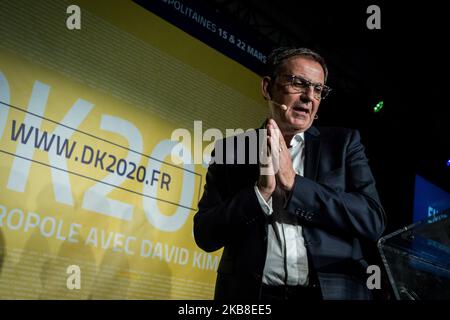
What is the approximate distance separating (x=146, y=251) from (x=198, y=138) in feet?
2.90

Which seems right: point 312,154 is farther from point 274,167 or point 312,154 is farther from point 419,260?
point 419,260

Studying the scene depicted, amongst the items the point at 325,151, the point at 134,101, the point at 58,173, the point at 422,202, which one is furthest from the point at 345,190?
the point at 422,202

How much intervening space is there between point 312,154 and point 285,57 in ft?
1.02

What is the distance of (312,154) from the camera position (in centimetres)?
130

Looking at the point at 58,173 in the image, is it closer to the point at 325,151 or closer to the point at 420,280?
the point at 325,151

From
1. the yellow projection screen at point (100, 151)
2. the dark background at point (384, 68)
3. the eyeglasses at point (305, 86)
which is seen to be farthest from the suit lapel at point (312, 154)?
Answer: the dark background at point (384, 68)

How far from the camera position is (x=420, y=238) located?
1.06 m

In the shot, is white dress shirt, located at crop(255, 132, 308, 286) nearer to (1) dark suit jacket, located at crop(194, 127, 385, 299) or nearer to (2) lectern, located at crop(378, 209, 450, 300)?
(1) dark suit jacket, located at crop(194, 127, 385, 299)

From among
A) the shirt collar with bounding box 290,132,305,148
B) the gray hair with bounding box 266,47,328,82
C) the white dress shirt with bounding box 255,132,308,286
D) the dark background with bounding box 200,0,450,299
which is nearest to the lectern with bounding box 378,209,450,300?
the white dress shirt with bounding box 255,132,308,286

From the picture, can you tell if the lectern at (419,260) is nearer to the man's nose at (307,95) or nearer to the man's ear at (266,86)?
the man's nose at (307,95)

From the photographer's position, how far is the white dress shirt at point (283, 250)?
115 cm

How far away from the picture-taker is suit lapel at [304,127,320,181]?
127 centimetres

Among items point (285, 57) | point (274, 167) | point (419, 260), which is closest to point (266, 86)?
point (285, 57)

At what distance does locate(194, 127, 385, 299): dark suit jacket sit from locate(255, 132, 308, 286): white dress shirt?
21 millimetres
